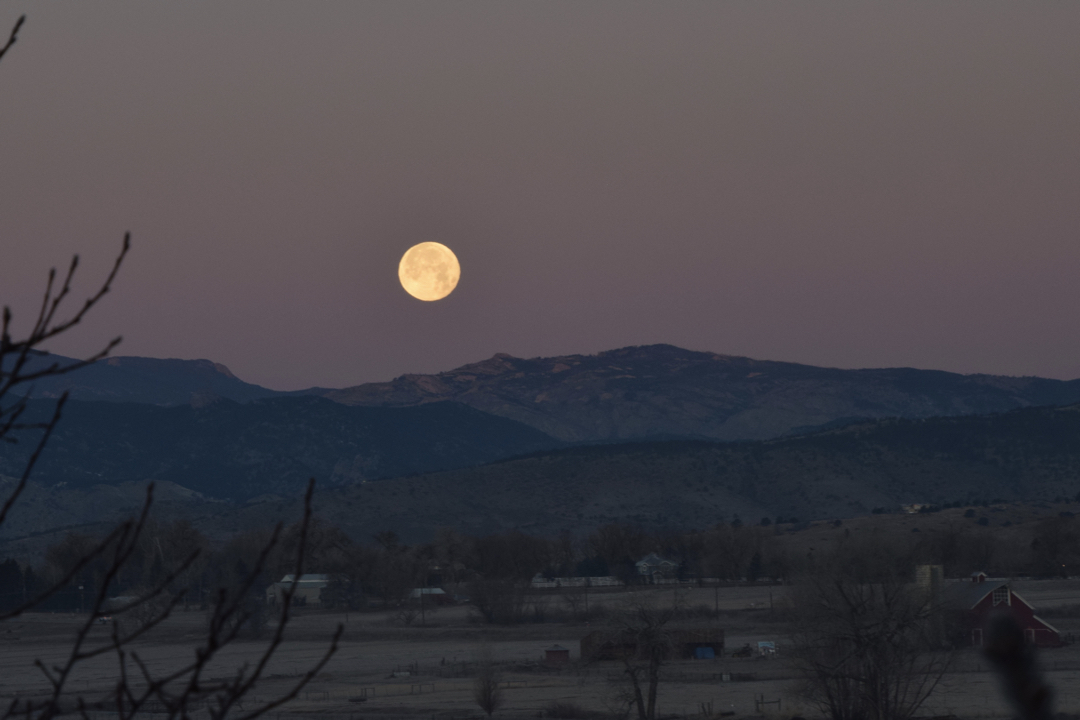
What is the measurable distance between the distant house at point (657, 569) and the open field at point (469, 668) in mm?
14409

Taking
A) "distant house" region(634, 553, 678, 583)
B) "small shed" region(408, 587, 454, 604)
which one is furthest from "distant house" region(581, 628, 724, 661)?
"distant house" region(634, 553, 678, 583)

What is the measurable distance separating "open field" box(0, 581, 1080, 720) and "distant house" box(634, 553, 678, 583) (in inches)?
567

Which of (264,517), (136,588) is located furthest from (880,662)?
(264,517)

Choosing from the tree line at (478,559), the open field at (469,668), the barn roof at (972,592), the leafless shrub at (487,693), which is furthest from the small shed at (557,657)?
the tree line at (478,559)

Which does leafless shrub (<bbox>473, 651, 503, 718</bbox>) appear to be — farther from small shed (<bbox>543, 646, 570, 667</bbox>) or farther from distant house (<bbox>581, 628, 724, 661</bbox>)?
small shed (<bbox>543, 646, 570, 667</bbox>)

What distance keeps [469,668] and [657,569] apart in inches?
2312

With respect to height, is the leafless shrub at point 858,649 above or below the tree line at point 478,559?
below

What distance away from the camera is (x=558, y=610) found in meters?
102

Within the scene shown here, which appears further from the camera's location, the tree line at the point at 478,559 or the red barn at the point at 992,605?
the tree line at the point at 478,559

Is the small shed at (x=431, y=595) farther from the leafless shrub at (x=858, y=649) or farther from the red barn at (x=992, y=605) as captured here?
the leafless shrub at (x=858, y=649)

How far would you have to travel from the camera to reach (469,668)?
70188 millimetres

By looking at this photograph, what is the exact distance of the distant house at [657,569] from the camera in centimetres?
12513

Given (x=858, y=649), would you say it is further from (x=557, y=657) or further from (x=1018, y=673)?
(x=1018, y=673)

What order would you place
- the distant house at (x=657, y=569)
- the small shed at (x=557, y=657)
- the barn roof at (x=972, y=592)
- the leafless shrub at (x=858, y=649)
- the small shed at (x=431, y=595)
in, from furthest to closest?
1. the distant house at (x=657, y=569)
2. the small shed at (x=431, y=595)
3. the barn roof at (x=972, y=592)
4. the small shed at (x=557, y=657)
5. the leafless shrub at (x=858, y=649)
